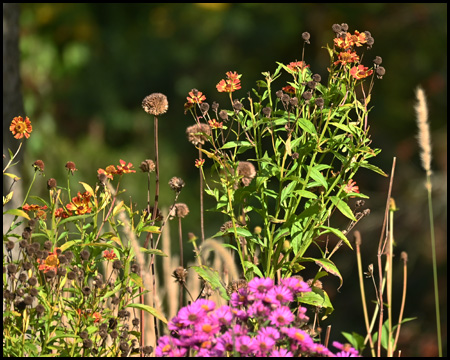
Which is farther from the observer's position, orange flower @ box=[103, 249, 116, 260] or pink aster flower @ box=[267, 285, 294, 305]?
orange flower @ box=[103, 249, 116, 260]

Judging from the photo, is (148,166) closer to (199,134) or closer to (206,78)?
(199,134)

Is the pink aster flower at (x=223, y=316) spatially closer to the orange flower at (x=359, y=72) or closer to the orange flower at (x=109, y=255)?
the orange flower at (x=109, y=255)

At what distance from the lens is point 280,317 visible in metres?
1.72

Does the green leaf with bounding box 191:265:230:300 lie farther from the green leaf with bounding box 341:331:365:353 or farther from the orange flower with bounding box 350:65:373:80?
the orange flower with bounding box 350:65:373:80

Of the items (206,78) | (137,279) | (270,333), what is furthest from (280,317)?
(206,78)


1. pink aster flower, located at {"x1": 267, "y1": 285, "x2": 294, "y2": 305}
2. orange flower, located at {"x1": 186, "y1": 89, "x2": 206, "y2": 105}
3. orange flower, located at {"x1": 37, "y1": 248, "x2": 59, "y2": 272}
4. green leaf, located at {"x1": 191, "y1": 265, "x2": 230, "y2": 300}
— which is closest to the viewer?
pink aster flower, located at {"x1": 267, "y1": 285, "x2": 294, "y2": 305}

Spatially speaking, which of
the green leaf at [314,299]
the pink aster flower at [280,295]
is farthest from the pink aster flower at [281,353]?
the green leaf at [314,299]

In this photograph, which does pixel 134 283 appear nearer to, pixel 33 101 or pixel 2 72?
pixel 2 72

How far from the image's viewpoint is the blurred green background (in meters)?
8.38

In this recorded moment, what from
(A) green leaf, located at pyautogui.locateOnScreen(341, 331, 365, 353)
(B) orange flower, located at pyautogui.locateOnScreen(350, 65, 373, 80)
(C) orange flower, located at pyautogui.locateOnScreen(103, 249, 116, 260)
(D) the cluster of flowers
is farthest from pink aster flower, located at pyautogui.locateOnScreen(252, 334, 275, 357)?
(B) orange flower, located at pyautogui.locateOnScreen(350, 65, 373, 80)

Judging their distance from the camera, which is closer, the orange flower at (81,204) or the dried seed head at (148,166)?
the orange flower at (81,204)

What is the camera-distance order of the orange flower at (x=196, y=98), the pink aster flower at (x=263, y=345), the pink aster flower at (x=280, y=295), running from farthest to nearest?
the orange flower at (x=196, y=98)
the pink aster flower at (x=280, y=295)
the pink aster flower at (x=263, y=345)

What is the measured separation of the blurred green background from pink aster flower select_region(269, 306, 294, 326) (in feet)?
20.7

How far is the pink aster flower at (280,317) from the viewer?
5.61 ft
